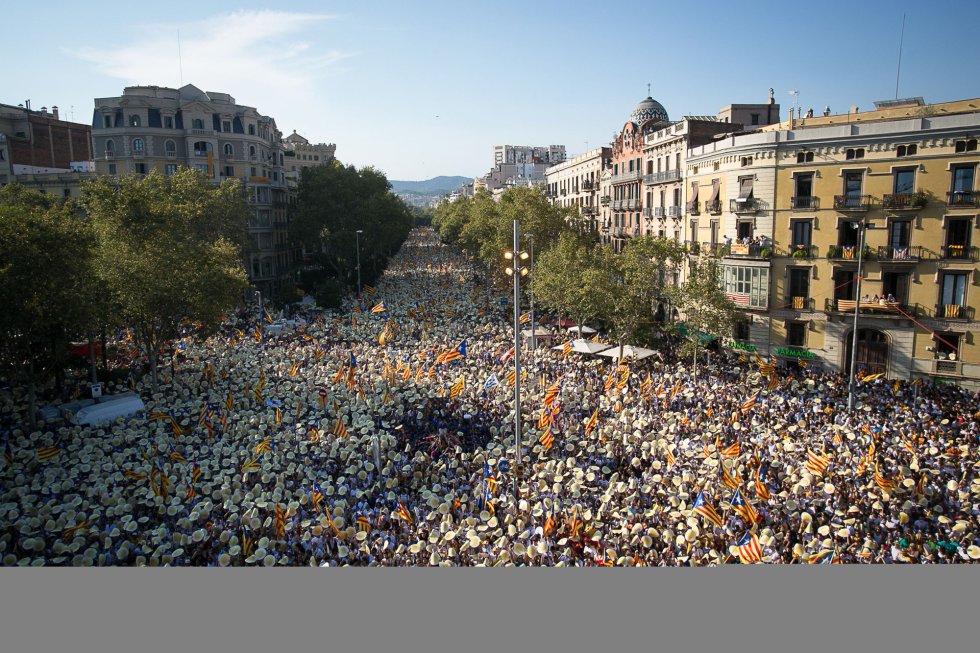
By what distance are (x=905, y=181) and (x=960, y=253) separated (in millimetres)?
3765

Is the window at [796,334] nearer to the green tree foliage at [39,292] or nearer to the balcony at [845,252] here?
the balcony at [845,252]

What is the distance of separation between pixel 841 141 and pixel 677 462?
19197 millimetres

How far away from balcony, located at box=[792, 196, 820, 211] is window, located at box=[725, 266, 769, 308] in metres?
3.20

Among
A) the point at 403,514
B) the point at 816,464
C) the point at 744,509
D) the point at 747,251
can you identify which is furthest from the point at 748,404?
the point at 403,514

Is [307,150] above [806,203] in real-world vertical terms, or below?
above

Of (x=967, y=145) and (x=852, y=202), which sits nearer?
(x=967, y=145)

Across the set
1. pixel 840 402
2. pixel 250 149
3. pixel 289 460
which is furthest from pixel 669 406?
pixel 250 149

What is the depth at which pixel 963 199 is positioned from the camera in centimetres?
2602

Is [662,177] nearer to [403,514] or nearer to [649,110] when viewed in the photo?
[649,110]

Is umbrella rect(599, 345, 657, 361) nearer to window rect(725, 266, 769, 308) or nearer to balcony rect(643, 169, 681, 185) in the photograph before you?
window rect(725, 266, 769, 308)

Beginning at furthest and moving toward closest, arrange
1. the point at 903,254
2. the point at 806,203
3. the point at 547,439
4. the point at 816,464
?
1. the point at 806,203
2. the point at 903,254
3. the point at 547,439
4. the point at 816,464

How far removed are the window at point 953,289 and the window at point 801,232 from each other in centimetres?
557

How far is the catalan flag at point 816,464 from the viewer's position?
1638 centimetres

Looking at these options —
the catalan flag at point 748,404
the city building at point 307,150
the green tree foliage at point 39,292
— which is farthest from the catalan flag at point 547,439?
the city building at point 307,150
